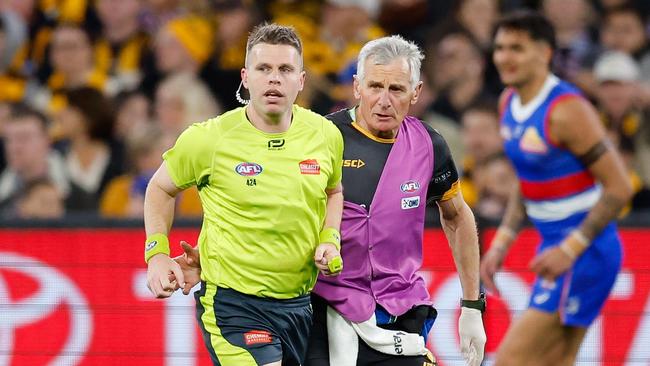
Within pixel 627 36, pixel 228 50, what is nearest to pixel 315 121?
pixel 228 50

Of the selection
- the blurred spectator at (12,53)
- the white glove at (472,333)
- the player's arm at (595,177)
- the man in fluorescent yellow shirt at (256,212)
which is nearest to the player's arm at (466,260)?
the white glove at (472,333)

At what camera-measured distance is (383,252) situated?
6.18 meters

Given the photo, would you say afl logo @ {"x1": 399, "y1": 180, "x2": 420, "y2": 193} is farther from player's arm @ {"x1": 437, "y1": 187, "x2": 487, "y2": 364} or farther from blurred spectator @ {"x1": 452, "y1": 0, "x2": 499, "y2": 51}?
blurred spectator @ {"x1": 452, "y1": 0, "x2": 499, "y2": 51}

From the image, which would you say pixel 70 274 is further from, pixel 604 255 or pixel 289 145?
pixel 604 255

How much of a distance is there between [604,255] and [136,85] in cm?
599

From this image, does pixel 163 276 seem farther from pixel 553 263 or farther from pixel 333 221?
pixel 553 263

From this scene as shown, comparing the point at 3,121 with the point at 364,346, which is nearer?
the point at 364,346

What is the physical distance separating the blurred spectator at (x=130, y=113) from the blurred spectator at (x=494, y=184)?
283 cm

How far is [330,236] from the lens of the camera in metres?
5.83

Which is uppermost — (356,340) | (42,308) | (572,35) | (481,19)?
(481,19)

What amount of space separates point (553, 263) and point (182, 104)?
17.8 feet

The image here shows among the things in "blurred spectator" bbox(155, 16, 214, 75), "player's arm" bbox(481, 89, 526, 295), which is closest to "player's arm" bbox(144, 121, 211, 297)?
"player's arm" bbox(481, 89, 526, 295)

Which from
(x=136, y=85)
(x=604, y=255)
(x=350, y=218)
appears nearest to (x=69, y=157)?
(x=136, y=85)

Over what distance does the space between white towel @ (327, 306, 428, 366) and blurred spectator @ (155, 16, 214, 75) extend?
16.1 feet
